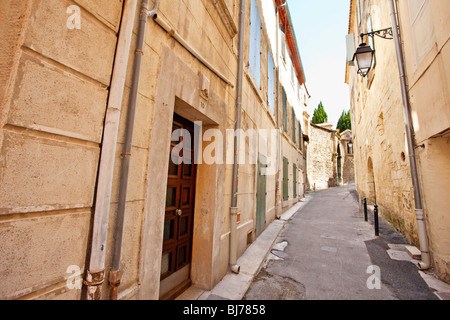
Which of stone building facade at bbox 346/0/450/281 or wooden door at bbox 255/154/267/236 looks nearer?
stone building facade at bbox 346/0/450/281

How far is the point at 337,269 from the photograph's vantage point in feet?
11.8

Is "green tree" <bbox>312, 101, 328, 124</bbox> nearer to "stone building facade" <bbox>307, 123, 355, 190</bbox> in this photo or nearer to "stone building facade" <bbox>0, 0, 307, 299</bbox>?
"stone building facade" <bbox>307, 123, 355, 190</bbox>

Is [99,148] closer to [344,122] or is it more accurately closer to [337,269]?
[337,269]

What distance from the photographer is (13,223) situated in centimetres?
102

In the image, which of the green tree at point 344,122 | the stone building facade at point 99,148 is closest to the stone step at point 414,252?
the stone building facade at point 99,148

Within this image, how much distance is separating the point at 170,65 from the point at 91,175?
1.39 metres

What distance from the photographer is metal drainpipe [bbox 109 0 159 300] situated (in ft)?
4.87

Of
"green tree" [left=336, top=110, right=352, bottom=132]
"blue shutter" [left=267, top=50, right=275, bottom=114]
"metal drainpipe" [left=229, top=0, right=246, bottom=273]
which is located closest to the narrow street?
"metal drainpipe" [left=229, top=0, right=246, bottom=273]

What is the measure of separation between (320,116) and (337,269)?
37514 mm

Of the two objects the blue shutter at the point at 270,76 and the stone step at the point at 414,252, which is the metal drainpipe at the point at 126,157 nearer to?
the stone step at the point at 414,252

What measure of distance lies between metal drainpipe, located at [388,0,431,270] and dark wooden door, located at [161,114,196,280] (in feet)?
13.4
